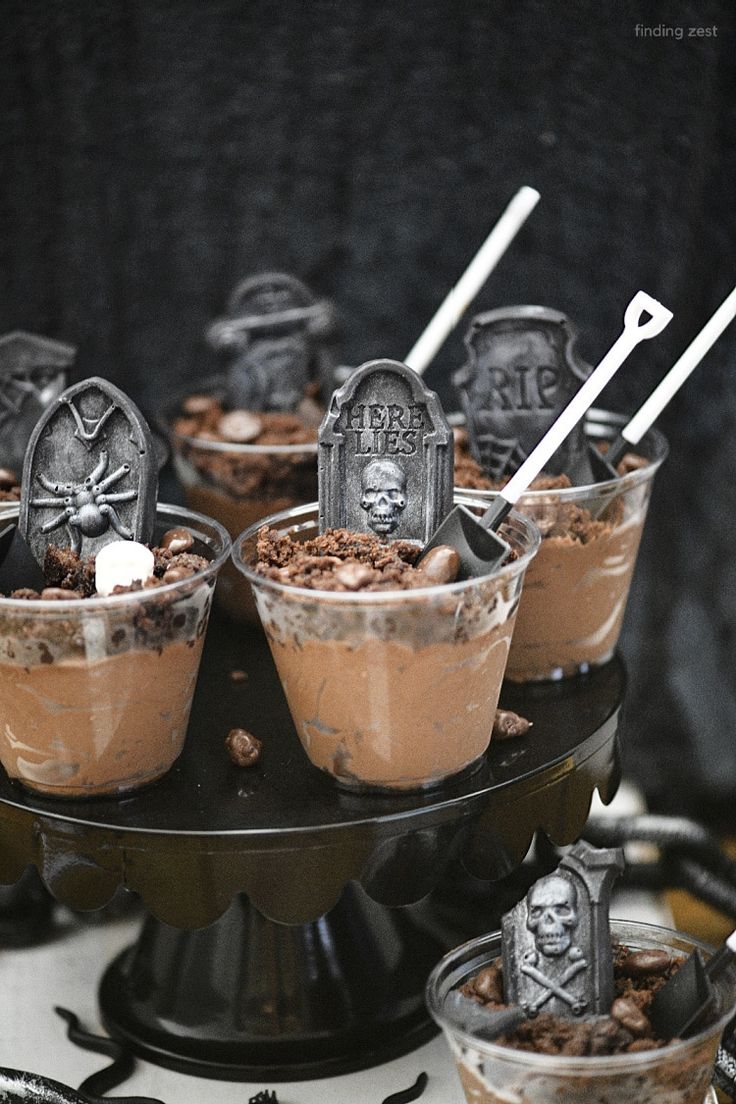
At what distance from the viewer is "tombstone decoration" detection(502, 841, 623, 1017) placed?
1.06 meters

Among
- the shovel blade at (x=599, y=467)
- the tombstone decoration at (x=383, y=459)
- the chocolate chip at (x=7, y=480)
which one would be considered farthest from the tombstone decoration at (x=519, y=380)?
A: the chocolate chip at (x=7, y=480)

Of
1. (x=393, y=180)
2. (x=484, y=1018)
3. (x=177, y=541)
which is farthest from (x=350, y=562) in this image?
(x=393, y=180)

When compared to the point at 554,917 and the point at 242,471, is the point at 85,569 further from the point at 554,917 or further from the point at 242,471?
the point at 554,917

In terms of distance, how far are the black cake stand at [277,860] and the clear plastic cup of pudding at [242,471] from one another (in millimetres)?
115

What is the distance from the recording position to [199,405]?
5.45ft

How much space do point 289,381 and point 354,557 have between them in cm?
58

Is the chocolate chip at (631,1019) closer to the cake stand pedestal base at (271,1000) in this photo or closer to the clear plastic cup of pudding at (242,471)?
the cake stand pedestal base at (271,1000)

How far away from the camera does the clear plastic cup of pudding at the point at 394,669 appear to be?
106 cm

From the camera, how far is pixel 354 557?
116 cm

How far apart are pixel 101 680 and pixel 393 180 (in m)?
1.13

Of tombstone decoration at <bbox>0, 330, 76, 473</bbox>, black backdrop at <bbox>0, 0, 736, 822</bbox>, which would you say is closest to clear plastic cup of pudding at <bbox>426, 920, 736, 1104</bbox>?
tombstone decoration at <bbox>0, 330, 76, 473</bbox>

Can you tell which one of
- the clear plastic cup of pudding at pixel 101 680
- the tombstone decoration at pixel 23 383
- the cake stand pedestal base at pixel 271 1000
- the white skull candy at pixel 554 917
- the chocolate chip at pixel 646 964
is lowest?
the cake stand pedestal base at pixel 271 1000

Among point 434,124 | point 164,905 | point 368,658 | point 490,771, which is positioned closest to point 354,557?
point 368,658

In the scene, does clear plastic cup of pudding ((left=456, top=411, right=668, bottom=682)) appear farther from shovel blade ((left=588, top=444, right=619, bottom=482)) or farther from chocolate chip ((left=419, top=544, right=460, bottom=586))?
chocolate chip ((left=419, top=544, right=460, bottom=586))
